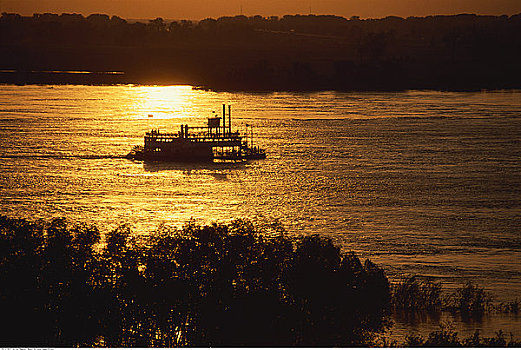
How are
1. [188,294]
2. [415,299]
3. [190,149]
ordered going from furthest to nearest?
[190,149], [415,299], [188,294]

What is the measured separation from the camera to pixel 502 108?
395 ft

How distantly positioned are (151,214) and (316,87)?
113 meters

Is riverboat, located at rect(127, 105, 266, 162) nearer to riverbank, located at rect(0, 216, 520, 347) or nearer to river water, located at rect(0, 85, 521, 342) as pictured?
river water, located at rect(0, 85, 521, 342)

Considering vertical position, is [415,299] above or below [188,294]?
below

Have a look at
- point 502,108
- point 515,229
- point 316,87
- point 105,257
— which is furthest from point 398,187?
point 316,87

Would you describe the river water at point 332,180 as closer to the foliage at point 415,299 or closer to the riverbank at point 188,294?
the foliage at point 415,299

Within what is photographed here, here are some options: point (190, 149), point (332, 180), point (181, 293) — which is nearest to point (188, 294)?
point (181, 293)

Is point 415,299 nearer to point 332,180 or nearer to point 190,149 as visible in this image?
point 332,180

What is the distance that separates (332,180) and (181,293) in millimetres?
43054

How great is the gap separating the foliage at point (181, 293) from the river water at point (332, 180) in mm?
5715

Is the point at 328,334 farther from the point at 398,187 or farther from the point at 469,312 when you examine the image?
the point at 398,187

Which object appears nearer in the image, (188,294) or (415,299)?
(188,294)

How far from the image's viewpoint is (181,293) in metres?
21.4

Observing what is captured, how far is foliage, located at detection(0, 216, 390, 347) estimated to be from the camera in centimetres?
2052
